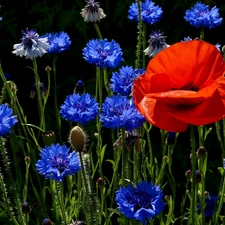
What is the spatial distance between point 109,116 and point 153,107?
432mm

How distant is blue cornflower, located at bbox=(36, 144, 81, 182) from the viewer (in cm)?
159

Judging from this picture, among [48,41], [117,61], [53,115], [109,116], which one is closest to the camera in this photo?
[109,116]

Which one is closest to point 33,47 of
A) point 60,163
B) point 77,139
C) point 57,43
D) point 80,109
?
point 57,43

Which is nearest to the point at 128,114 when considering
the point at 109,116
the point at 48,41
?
the point at 109,116

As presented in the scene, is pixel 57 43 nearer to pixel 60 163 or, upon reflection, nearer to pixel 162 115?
pixel 60 163

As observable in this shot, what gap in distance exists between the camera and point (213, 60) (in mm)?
1244

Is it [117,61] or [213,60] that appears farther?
[117,61]

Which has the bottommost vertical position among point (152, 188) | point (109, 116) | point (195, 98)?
point (152, 188)

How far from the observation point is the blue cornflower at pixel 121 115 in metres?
1.52

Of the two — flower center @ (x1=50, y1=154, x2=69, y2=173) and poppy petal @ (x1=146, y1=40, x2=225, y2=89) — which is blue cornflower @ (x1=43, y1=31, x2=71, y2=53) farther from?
poppy petal @ (x1=146, y1=40, x2=225, y2=89)

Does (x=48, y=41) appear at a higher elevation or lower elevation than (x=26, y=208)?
higher

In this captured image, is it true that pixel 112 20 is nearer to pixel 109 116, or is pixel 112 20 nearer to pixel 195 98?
pixel 109 116

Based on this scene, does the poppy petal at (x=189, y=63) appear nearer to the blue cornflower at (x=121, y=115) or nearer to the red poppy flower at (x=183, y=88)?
the red poppy flower at (x=183, y=88)

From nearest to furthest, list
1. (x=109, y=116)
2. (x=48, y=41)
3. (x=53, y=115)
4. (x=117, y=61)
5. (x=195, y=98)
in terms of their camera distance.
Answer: (x=195, y=98) < (x=109, y=116) < (x=117, y=61) < (x=48, y=41) < (x=53, y=115)
